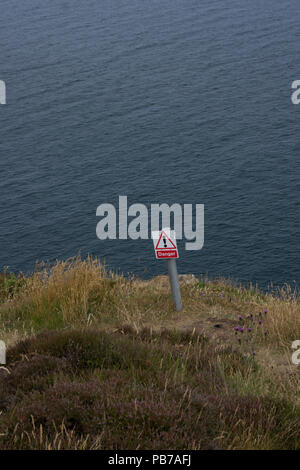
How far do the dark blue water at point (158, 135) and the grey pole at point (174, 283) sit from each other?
23.3 meters

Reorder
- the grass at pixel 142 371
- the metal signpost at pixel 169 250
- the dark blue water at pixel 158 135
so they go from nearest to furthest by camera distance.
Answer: the grass at pixel 142 371 < the metal signpost at pixel 169 250 < the dark blue water at pixel 158 135

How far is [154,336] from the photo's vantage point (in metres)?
9.66

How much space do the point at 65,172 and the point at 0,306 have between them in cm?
3667

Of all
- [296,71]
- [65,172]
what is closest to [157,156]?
[65,172]

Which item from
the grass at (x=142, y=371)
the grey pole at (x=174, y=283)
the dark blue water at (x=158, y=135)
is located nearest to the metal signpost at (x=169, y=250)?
the grey pole at (x=174, y=283)

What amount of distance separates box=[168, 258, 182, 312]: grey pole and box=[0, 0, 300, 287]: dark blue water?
2333 centimetres

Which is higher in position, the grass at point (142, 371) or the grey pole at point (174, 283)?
the grey pole at point (174, 283)

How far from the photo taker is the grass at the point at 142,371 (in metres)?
5.56

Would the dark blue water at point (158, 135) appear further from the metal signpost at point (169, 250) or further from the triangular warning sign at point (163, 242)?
the triangular warning sign at point (163, 242)

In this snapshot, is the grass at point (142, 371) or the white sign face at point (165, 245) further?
the white sign face at point (165, 245)

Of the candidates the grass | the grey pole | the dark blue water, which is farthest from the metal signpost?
the dark blue water

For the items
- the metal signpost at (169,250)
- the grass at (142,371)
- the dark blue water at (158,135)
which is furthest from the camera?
the dark blue water at (158,135)

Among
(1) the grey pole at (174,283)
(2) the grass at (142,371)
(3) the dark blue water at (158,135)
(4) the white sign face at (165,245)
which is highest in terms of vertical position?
(3) the dark blue water at (158,135)

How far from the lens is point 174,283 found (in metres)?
11.8
